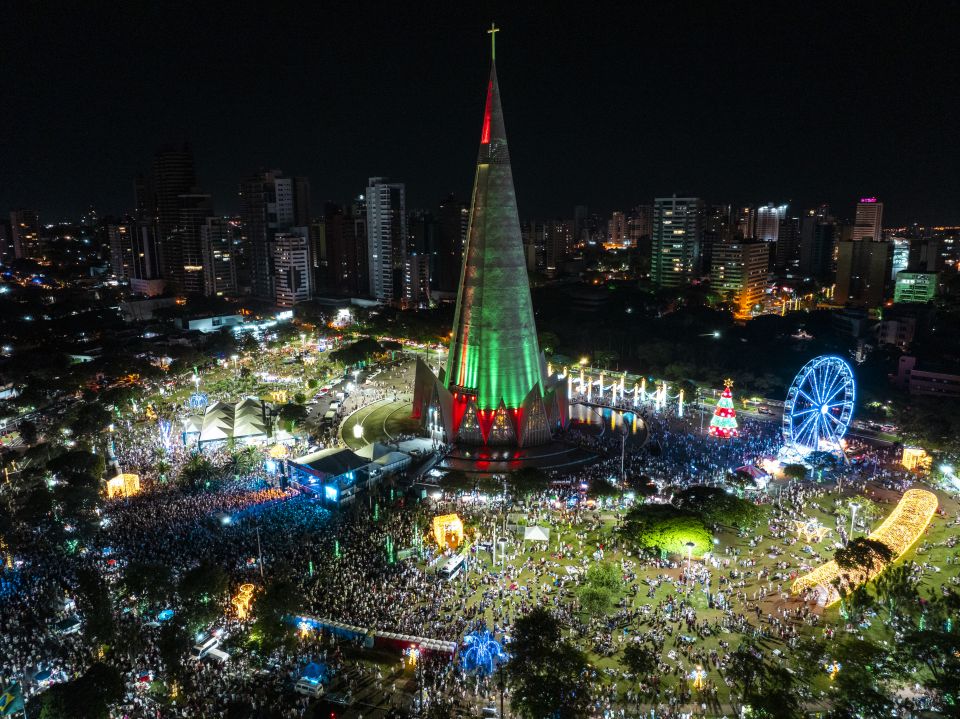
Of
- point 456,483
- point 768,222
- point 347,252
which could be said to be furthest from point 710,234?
point 456,483

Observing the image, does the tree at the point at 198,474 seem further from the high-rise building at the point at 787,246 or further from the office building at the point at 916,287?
the high-rise building at the point at 787,246

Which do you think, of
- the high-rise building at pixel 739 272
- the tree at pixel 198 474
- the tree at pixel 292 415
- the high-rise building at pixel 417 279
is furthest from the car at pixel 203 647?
the high-rise building at pixel 739 272

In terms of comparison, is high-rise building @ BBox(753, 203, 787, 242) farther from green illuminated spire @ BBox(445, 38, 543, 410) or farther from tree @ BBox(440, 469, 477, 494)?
tree @ BBox(440, 469, 477, 494)

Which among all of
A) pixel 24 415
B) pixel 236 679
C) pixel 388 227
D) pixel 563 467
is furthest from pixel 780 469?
pixel 388 227

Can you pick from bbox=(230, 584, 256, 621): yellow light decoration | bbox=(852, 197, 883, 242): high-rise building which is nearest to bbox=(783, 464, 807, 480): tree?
bbox=(230, 584, 256, 621): yellow light decoration

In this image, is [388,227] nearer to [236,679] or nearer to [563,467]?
[563,467]

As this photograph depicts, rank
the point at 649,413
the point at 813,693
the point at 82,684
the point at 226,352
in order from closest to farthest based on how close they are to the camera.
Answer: the point at 82,684, the point at 813,693, the point at 649,413, the point at 226,352
